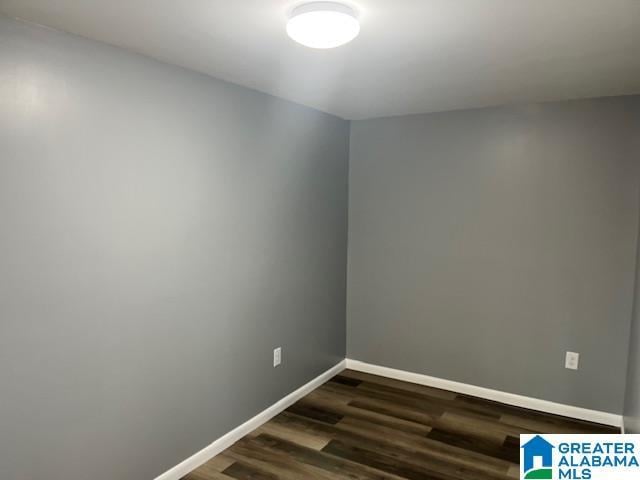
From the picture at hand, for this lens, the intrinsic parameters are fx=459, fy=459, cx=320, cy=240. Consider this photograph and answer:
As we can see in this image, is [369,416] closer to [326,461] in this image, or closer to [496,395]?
[326,461]

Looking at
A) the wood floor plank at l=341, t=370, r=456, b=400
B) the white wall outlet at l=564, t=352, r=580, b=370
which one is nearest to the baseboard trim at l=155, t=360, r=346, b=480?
the wood floor plank at l=341, t=370, r=456, b=400

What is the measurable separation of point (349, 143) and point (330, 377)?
1.97 meters

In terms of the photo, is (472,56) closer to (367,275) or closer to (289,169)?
(289,169)

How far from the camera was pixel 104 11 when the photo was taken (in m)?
1.65

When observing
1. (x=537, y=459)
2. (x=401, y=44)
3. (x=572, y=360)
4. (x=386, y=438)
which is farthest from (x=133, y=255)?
(x=572, y=360)

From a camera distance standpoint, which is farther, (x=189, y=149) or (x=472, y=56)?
(x=189, y=149)

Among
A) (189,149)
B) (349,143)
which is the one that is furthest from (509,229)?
(189,149)

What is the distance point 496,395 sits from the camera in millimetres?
3430

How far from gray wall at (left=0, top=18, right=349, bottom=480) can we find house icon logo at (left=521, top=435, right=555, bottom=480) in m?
1.60

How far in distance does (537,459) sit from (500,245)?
1.48 m

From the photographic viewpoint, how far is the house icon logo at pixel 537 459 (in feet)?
7.25

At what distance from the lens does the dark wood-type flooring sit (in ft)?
8.30

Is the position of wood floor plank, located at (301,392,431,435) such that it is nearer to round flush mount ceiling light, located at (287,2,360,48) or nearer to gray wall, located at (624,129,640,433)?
gray wall, located at (624,129,640,433)

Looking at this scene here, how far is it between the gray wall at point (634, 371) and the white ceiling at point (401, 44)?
3.18 ft
